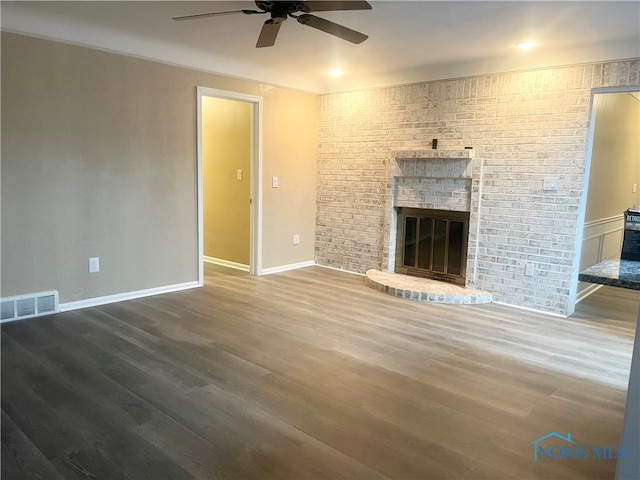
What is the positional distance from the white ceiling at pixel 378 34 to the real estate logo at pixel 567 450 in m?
2.63

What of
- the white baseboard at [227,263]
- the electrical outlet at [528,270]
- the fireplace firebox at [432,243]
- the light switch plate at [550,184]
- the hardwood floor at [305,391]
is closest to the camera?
the hardwood floor at [305,391]

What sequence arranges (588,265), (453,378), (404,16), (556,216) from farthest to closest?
(588,265), (556,216), (404,16), (453,378)

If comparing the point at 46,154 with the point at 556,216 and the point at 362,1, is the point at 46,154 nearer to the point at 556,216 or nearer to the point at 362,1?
the point at 362,1

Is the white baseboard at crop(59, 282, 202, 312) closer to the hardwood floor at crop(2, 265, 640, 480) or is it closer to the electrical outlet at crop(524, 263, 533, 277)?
the hardwood floor at crop(2, 265, 640, 480)

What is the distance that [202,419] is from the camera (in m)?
2.32

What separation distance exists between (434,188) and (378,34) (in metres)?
1.87

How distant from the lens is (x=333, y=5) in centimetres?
276

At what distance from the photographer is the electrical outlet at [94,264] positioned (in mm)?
4113

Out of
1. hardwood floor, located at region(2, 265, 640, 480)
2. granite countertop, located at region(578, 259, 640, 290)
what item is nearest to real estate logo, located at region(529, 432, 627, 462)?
hardwood floor, located at region(2, 265, 640, 480)

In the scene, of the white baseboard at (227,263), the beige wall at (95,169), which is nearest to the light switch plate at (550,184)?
the beige wall at (95,169)

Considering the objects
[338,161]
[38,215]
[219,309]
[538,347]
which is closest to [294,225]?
[338,161]

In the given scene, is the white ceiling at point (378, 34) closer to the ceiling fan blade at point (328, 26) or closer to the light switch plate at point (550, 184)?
the ceiling fan blade at point (328, 26)

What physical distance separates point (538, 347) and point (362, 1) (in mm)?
2713

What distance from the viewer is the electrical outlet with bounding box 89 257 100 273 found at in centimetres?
411
